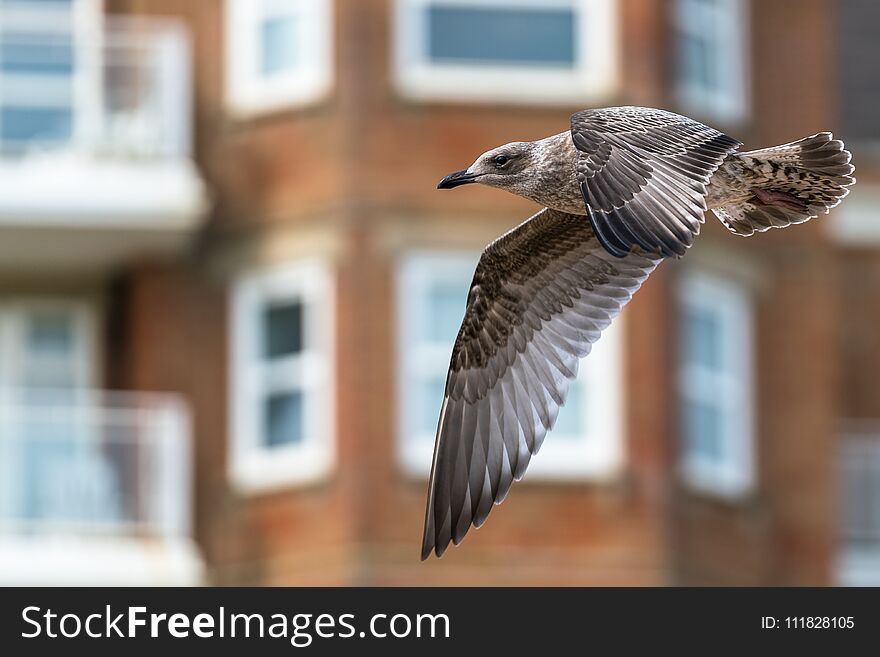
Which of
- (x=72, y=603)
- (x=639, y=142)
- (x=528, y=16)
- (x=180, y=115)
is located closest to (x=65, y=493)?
(x=72, y=603)

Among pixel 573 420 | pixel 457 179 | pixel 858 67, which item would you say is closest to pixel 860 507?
pixel 573 420

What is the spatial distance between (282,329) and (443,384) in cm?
177

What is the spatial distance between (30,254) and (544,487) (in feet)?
16.8

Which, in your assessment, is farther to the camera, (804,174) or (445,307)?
(445,307)

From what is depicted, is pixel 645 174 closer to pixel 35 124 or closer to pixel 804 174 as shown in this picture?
pixel 804 174

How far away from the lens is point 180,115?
79.4 feet

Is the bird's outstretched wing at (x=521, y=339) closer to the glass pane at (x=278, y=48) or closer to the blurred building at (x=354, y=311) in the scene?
the blurred building at (x=354, y=311)

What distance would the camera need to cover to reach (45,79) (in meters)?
24.2

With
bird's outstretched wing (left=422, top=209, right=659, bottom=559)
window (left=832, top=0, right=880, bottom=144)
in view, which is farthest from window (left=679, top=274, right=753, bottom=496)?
bird's outstretched wing (left=422, top=209, right=659, bottom=559)

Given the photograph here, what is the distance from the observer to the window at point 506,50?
2366cm

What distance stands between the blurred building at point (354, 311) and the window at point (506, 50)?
0.08 feet

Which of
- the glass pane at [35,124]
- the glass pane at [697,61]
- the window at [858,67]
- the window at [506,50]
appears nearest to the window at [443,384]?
the window at [506,50]

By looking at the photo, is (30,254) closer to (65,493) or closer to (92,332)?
(92,332)

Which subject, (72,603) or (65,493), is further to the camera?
(65,493)
